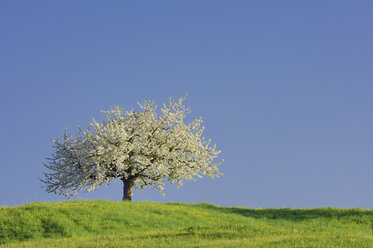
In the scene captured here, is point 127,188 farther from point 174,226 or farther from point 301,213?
point 301,213

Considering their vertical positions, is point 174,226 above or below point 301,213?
below

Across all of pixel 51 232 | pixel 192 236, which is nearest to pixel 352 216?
pixel 192 236

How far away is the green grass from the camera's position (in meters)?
21.2

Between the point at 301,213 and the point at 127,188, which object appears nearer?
the point at 301,213

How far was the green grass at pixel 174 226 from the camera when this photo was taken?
2123 cm

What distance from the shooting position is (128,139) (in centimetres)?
4056

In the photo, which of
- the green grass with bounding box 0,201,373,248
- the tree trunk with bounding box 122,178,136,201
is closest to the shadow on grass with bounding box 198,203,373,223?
the green grass with bounding box 0,201,373,248

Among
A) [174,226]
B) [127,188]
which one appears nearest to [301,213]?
[174,226]

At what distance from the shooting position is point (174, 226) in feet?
101

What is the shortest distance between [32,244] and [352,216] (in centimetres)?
2615

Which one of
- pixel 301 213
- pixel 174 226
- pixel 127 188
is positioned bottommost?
pixel 174 226

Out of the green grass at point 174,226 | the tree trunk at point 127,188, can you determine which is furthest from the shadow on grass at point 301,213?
the tree trunk at point 127,188

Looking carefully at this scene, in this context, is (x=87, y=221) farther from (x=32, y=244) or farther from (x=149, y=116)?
(x=149, y=116)

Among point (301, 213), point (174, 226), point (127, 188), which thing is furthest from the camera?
point (127, 188)
